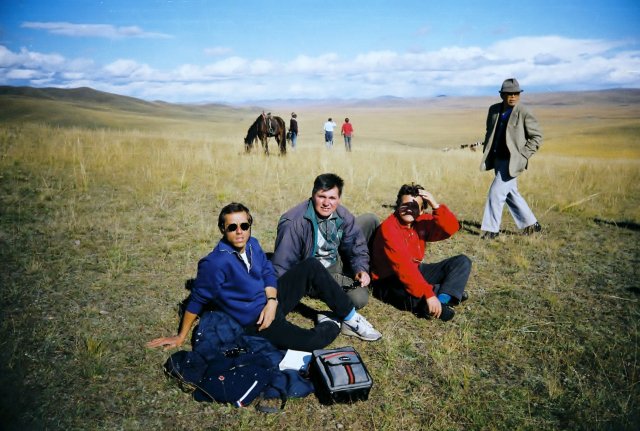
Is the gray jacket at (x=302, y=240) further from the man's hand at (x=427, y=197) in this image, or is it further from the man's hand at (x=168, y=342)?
the man's hand at (x=168, y=342)

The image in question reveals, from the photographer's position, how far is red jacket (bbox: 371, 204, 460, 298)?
12.9 ft

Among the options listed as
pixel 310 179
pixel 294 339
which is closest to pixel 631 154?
pixel 310 179

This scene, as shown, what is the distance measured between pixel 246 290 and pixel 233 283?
0.42ft

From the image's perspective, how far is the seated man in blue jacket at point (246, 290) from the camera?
3139mm

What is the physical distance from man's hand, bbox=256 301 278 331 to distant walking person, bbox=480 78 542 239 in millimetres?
4554

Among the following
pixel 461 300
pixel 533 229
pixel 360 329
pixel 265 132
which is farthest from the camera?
pixel 265 132

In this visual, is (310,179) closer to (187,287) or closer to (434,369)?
(187,287)

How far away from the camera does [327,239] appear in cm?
415

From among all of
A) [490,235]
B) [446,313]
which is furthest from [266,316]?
[490,235]

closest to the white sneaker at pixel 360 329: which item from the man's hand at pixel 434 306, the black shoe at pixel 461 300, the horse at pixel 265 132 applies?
the man's hand at pixel 434 306

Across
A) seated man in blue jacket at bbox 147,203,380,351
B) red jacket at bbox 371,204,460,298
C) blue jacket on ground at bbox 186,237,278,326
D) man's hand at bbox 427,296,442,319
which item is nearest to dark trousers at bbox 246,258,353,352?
seated man in blue jacket at bbox 147,203,380,351

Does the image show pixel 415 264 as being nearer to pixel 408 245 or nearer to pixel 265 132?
pixel 408 245

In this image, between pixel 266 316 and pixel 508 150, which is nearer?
pixel 266 316

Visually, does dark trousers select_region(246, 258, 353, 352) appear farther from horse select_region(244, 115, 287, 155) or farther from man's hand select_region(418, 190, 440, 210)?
horse select_region(244, 115, 287, 155)
